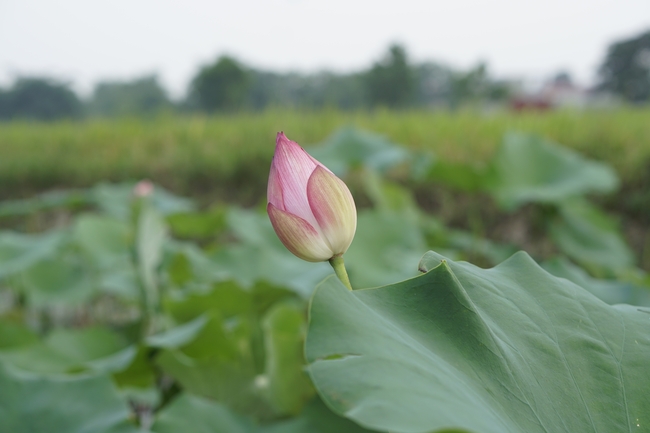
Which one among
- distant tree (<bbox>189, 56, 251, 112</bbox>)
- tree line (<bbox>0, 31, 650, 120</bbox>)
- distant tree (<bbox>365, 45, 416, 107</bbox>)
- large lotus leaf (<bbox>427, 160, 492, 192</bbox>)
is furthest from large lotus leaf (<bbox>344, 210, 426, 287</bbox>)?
distant tree (<bbox>189, 56, 251, 112</bbox>)

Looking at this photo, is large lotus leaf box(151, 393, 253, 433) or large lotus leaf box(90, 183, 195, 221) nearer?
large lotus leaf box(151, 393, 253, 433)

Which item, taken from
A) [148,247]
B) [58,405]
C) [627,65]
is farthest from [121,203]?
[627,65]

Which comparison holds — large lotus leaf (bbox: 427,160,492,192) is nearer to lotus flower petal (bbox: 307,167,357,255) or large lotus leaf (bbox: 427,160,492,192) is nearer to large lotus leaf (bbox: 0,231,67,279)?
large lotus leaf (bbox: 0,231,67,279)

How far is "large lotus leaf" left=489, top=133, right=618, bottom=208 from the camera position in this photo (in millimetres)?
1602

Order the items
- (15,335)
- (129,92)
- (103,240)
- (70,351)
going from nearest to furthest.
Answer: (70,351)
(15,335)
(103,240)
(129,92)

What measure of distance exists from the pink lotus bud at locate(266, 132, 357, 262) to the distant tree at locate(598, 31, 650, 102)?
6.47m

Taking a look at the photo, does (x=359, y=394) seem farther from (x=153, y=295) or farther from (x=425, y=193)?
(x=425, y=193)

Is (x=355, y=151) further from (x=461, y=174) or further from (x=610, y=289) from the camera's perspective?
(x=610, y=289)

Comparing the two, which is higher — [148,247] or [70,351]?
[148,247]

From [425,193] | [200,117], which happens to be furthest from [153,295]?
[200,117]

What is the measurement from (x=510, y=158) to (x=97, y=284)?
1.38 meters

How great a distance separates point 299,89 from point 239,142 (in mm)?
2714

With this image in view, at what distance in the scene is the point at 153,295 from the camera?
941 mm

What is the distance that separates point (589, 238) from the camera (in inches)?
68.7
